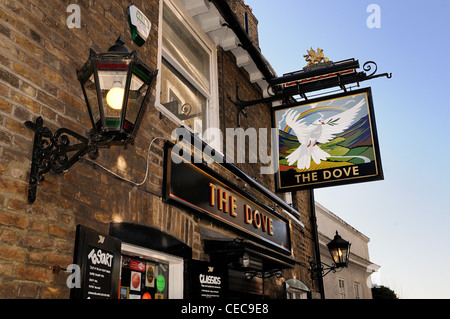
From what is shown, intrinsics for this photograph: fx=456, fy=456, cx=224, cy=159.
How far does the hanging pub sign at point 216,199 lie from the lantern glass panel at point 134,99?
1.37 meters

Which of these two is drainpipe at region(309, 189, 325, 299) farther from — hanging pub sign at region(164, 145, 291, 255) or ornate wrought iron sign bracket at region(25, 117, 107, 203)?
ornate wrought iron sign bracket at region(25, 117, 107, 203)

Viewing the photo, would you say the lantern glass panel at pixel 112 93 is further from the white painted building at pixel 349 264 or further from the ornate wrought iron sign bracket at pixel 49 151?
the white painted building at pixel 349 264

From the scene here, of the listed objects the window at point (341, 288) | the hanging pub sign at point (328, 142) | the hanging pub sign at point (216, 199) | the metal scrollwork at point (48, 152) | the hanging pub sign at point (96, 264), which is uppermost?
the hanging pub sign at point (328, 142)

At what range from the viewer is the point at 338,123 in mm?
6688

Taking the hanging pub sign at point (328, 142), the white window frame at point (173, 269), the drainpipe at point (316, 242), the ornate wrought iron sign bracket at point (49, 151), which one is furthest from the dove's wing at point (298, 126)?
the ornate wrought iron sign bracket at point (49, 151)

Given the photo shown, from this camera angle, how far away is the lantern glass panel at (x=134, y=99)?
3092 mm

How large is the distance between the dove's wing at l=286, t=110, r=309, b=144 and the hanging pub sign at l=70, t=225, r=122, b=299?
13.2 feet

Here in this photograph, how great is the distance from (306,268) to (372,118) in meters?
3.48

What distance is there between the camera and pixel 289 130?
7.10 m

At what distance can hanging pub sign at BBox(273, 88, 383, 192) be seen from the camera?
6.36m

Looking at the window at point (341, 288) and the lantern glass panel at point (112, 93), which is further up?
the lantern glass panel at point (112, 93)

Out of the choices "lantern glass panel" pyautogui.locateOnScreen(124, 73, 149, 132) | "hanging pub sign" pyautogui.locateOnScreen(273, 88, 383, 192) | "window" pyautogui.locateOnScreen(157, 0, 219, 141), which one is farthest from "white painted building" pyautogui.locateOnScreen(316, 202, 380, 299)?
"lantern glass panel" pyautogui.locateOnScreen(124, 73, 149, 132)

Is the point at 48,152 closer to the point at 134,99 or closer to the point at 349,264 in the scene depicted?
the point at 134,99

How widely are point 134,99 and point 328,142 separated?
4111 millimetres
